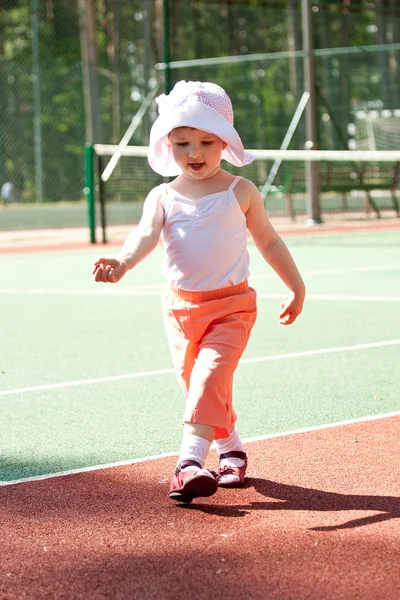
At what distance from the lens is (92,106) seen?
25203 millimetres

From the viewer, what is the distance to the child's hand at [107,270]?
4.00m

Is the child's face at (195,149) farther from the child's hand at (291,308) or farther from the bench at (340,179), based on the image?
the bench at (340,179)

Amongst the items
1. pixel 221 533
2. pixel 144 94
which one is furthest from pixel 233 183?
pixel 144 94

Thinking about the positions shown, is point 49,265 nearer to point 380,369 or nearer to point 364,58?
point 380,369

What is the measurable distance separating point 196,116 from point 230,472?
1270mm

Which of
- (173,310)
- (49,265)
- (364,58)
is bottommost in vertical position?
(49,265)

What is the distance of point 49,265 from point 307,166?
6250 mm

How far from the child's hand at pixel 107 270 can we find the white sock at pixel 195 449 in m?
0.59

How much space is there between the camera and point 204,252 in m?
4.22

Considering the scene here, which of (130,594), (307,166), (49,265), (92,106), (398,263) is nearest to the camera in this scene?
(130,594)

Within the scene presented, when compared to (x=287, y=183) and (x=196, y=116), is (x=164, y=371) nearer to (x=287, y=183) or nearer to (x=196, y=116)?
(x=196, y=116)

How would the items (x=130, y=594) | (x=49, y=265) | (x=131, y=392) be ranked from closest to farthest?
(x=130, y=594)
(x=131, y=392)
(x=49, y=265)

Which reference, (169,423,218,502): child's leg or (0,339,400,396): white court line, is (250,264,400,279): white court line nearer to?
(0,339,400,396): white court line

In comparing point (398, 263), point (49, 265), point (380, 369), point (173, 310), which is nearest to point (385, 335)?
point (380, 369)
